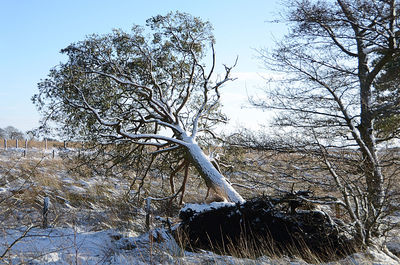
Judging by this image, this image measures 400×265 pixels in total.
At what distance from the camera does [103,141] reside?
428 inches

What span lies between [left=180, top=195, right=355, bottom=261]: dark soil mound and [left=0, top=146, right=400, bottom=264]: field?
57 cm

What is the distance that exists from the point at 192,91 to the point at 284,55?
192 inches

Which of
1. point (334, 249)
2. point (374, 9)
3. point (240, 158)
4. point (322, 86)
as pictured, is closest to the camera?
point (334, 249)

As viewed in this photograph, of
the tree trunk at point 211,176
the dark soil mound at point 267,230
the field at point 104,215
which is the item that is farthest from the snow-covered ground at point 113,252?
the tree trunk at point 211,176

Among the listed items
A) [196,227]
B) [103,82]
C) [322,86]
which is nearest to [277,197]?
[196,227]

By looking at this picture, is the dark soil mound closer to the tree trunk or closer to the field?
the field

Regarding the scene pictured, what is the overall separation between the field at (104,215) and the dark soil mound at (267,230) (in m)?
0.57

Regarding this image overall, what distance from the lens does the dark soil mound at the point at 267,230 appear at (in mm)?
6504

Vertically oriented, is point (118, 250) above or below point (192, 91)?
below

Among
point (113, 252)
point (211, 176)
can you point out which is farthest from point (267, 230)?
point (113, 252)

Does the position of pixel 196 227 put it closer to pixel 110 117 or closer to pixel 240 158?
pixel 110 117

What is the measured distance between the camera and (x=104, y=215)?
34.6ft

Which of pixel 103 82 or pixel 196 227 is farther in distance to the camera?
pixel 103 82

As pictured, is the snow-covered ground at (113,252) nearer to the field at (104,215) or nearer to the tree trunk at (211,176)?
the field at (104,215)
